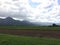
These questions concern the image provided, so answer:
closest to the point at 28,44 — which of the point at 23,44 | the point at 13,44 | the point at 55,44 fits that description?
the point at 23,44

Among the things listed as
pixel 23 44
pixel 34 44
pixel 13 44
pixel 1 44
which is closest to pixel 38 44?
pixel 34 44

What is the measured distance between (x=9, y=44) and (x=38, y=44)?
5.26 metres

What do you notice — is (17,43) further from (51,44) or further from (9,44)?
(51,44)

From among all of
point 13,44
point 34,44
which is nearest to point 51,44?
point 34,44

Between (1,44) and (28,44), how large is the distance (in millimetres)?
5006

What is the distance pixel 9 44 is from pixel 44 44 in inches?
250

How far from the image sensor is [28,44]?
29.8m

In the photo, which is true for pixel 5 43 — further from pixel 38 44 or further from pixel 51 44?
pixel 51 44

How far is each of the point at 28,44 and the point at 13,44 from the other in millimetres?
2741

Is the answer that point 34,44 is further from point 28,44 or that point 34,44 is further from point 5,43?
point 5,43

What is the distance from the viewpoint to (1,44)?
99.8 feet

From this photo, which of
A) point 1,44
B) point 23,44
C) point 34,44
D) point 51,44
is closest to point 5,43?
point 1,44

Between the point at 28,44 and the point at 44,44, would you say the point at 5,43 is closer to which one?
the point at 28,44

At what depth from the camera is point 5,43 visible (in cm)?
3092
